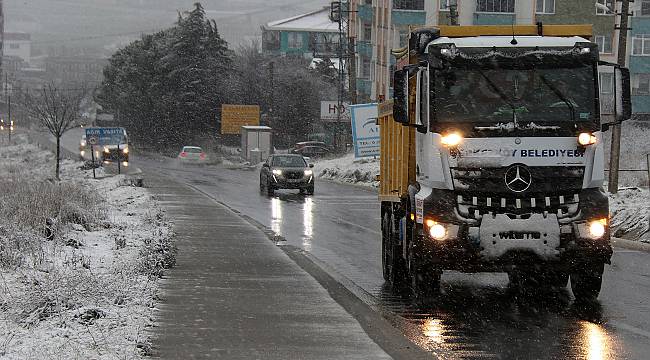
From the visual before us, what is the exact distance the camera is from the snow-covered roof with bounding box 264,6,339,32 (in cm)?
14700

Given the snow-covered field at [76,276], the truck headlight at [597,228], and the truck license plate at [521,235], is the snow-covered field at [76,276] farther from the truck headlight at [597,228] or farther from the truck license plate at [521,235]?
the truck headlight at [597,228]

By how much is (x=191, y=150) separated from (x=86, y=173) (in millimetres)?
23897

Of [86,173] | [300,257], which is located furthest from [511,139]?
[86,173]

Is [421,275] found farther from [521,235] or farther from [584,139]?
[584,139]

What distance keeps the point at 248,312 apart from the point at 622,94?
4689mm

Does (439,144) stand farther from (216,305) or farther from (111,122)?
(111,122)

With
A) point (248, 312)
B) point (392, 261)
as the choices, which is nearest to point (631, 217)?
point (392, 261)

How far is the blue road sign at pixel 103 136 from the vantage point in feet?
157

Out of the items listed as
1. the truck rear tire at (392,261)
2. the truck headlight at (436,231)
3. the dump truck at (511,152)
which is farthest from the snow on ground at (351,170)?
the truck headlight at (436,231)

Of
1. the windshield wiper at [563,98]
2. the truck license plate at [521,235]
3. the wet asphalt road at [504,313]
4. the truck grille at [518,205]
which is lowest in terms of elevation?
the wet asphalt road at [504,313]

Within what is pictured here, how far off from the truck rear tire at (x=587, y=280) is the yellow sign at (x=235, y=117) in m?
78.4

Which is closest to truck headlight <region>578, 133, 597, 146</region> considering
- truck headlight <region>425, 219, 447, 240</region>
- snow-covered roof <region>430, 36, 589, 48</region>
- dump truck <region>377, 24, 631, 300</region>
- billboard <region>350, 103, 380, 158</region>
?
dump truck <region>377, 24, 631, 300</region>

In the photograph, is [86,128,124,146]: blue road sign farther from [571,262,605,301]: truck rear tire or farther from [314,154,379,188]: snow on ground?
[571,262,605,301]: truck rear tire

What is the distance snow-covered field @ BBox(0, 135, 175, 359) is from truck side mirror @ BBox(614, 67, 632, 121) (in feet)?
18.0
